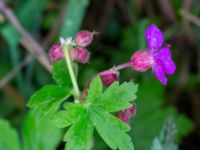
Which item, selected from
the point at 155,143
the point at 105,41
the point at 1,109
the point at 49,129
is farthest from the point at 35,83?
the point at 155,143

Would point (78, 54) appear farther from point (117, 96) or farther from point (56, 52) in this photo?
point (117, 96)

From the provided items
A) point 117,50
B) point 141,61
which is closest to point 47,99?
point 141,61

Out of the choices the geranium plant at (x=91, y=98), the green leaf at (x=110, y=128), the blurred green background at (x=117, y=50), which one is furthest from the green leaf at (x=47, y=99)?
the blurred green background at (x=117, y=50)

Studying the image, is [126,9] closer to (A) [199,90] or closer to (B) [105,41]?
(B) [105,41]

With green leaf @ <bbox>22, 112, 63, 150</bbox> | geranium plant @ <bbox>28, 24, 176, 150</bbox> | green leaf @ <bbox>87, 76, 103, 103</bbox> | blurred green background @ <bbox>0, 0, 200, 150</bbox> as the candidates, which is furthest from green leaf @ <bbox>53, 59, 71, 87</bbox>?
blurred green background @ <bbox>0, 0, 200, 150</bbox>

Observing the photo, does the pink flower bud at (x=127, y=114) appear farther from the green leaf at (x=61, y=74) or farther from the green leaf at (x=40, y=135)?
the green leaf at (x=40, y=135)

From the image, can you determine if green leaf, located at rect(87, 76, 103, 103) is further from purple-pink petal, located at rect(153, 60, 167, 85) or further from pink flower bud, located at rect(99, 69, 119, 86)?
purple-pink petal, located at rect(153, 60, 167, 85)
